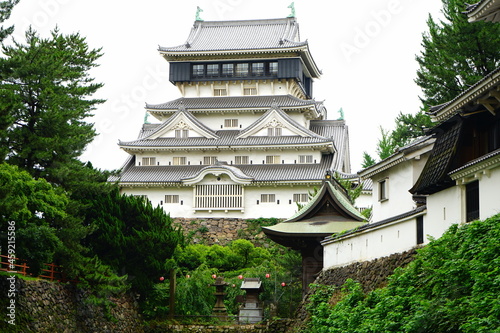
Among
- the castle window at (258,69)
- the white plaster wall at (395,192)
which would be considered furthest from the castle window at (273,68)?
the white plaster wall at (395,192)

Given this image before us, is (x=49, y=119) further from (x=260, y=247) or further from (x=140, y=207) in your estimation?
(x=260, y=247)

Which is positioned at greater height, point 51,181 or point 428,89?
point 428,89

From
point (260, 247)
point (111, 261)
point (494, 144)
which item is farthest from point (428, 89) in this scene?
point (494, 144)

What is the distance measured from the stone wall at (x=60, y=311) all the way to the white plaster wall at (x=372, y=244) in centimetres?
1020

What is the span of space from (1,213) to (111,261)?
10885 mm

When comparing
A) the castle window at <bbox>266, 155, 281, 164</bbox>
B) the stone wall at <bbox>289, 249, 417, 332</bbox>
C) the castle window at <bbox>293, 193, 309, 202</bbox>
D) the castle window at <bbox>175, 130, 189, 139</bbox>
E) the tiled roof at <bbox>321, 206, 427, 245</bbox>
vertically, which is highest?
the castle window at <bbox>175, 130, 189, 139</bbox>

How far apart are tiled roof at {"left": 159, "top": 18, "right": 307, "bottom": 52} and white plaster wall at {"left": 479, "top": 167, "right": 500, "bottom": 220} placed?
4568 cm

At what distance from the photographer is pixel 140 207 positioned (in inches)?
1538

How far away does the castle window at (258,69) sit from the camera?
6612cm

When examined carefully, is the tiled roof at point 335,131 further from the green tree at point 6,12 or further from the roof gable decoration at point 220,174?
the green tree at point 6,12

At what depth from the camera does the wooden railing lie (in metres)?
28.4

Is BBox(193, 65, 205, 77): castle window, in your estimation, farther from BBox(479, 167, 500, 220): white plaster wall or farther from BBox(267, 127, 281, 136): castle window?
BBox(479, 167, 500, 220): white plaster wall

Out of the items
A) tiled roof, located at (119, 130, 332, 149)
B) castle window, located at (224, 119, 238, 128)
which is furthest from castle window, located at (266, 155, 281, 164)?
castle window, located at (224, 119, 238, 128)

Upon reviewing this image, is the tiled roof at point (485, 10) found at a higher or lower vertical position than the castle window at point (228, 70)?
lower
